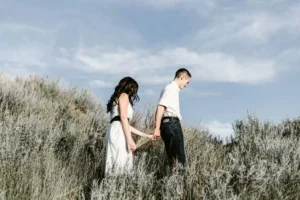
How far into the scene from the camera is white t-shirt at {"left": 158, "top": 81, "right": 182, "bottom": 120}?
6844 mm

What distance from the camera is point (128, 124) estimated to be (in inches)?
250

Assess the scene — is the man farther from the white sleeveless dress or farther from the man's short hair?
the white sleeveless dress

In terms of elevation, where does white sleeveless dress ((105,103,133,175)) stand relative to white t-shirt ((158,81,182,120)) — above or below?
below

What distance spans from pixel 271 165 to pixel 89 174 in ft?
8.67

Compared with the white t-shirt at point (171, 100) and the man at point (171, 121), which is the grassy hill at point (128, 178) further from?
the white t-shirt at point (171, 100)

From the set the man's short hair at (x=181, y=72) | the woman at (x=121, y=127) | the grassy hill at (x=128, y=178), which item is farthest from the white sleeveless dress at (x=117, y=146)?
the man's short hair at (x=181, y=72)

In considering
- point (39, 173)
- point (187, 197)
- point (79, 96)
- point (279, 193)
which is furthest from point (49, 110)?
point (279, 193)

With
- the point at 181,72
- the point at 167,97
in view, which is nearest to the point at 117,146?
the point at 167,97

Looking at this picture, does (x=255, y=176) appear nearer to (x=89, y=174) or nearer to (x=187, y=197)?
(x=187, y=197)

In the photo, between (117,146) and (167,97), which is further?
(167,97)

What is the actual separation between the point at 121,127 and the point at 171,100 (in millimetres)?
931

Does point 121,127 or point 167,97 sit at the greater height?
point 167,97

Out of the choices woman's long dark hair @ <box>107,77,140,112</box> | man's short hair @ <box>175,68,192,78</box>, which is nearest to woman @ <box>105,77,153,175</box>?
woman's long dark hair @ <box>107,77,140,112</box>

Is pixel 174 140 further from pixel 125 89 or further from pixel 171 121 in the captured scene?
pixel 125 89
